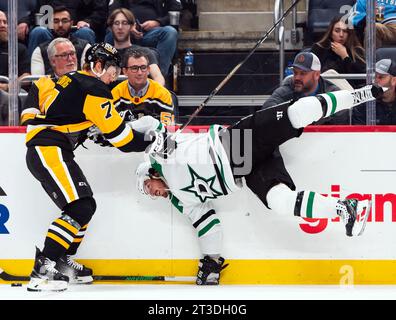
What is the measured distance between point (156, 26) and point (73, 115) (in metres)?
1.29

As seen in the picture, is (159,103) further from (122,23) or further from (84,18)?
(84,18)

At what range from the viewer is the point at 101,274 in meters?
4.97

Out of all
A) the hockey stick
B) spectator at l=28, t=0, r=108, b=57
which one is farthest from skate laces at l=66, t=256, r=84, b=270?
spectator at l=28, t=0, r=108, b=57

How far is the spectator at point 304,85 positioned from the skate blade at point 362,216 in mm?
547

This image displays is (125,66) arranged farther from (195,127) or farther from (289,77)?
(289,77)

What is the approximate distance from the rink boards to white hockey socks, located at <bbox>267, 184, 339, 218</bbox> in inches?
10.9

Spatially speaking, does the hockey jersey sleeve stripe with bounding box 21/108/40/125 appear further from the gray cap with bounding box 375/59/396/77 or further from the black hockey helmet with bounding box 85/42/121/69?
the gray cap with bounding box 375/59/396/77

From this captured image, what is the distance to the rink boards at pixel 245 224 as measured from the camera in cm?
485

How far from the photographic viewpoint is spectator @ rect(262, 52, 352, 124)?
4.94 metres

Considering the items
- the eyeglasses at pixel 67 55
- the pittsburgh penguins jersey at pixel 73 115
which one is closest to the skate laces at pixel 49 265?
the pittsburgh penguins jersey at pixel 73 115

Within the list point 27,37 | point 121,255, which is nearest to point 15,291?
point 121,255

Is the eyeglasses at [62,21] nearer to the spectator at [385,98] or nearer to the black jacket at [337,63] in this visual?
the black jacket at [337,63]

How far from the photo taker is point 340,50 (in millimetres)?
5141

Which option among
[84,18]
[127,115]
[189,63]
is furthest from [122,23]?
[127,115]
